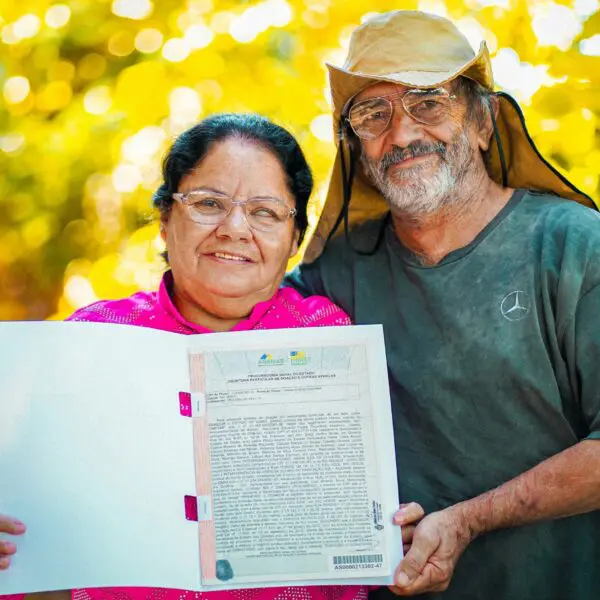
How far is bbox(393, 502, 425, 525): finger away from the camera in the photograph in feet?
8.31

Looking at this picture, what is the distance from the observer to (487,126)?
3189 millimetres

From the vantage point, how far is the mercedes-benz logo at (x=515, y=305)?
2783mm

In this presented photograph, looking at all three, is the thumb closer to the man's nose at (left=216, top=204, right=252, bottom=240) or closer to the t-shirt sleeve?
the t-shirt sleeve

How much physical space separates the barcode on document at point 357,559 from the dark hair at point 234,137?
1157 mm

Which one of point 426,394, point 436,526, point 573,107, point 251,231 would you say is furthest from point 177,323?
point 573,107

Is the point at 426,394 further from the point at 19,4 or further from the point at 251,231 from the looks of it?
the point at 19,4

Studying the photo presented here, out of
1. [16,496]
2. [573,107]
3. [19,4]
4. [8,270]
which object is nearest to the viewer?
[16,496]

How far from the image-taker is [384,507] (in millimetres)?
2553

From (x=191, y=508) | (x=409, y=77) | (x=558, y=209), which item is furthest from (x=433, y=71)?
(x=191, y=508)

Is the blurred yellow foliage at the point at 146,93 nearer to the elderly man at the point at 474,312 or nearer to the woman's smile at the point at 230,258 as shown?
the elderly man at the point at 474,312

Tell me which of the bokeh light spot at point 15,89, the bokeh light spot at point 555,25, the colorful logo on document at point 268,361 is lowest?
the colorful logo on document at point 268,361

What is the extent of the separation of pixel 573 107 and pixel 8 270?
340cm

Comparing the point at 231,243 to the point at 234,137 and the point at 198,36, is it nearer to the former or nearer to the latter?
the point at 234,137

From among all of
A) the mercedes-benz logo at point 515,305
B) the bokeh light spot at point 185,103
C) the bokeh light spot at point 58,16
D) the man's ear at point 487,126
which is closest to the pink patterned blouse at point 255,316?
the mercedes-benz logo at point 515,305
